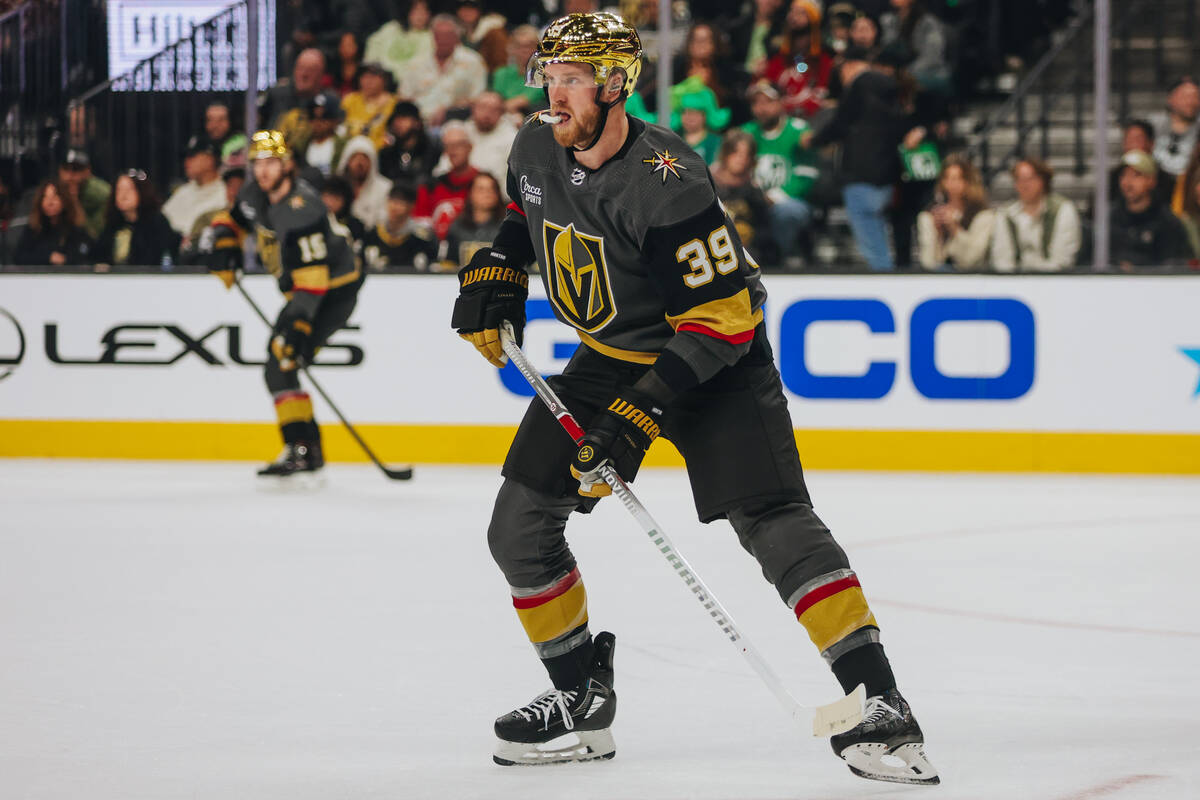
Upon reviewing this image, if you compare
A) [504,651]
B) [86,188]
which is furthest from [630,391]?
[86,188]

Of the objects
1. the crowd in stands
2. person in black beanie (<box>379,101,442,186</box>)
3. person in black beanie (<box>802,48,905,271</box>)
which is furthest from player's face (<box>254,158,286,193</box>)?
person in black beanie (<box>802,48,905,271</box>)

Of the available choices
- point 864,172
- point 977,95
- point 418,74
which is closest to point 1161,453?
point 864,172

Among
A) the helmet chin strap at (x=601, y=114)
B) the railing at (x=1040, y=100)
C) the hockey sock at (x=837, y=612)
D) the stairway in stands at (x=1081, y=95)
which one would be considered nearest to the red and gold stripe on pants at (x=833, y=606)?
the hockey sock at (x=837, y=612)

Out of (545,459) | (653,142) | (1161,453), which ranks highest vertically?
(653,142)

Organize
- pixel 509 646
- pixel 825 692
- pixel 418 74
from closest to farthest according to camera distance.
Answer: pixel 825 692
pixel 509 646
pixel 418 74

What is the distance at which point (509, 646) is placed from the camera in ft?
12.5

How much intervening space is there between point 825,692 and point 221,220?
4554 mm

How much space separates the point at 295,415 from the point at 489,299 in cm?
409

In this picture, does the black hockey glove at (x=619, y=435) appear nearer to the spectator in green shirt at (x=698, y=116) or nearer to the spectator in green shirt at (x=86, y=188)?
the spectator in green shirt at (x=698, y=116)

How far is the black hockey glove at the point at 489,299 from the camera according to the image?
2.98m

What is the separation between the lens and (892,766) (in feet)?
8.91

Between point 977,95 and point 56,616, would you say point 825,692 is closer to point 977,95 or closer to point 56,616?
point 56,616

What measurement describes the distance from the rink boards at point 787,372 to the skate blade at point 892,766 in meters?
4.72

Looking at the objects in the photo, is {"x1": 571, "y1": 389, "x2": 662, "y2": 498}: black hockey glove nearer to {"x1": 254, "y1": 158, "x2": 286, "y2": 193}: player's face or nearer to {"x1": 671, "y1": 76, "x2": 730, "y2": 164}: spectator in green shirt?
{"x1": 254, "y1": 158, "x2": 286, "y2": 193}: player's face
